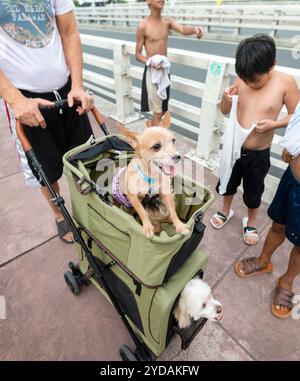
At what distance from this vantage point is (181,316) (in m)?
1.46

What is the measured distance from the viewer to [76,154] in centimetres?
174

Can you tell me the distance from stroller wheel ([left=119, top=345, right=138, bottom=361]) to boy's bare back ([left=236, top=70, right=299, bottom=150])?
5.74 feet

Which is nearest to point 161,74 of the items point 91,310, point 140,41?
point 140,41

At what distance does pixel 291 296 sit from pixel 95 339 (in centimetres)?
149

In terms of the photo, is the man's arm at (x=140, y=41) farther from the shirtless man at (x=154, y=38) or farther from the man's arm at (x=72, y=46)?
the man's arm at (x=72, y=46)

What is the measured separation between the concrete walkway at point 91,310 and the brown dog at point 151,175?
903 millimetres

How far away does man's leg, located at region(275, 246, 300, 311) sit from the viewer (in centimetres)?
189

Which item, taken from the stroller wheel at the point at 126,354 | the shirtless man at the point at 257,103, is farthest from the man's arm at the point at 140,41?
the stroller wheel at the point at 126,354

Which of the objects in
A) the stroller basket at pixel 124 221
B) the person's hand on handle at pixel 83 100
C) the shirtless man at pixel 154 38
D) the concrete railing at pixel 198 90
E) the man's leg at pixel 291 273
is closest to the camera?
the stroller basket at pixel 124 221

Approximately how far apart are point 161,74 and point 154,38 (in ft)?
1.56

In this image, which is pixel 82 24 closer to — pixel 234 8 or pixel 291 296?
pixel 234 8

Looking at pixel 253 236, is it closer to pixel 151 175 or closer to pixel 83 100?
pixel 151 175

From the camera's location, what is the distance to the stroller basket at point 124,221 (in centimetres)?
124
